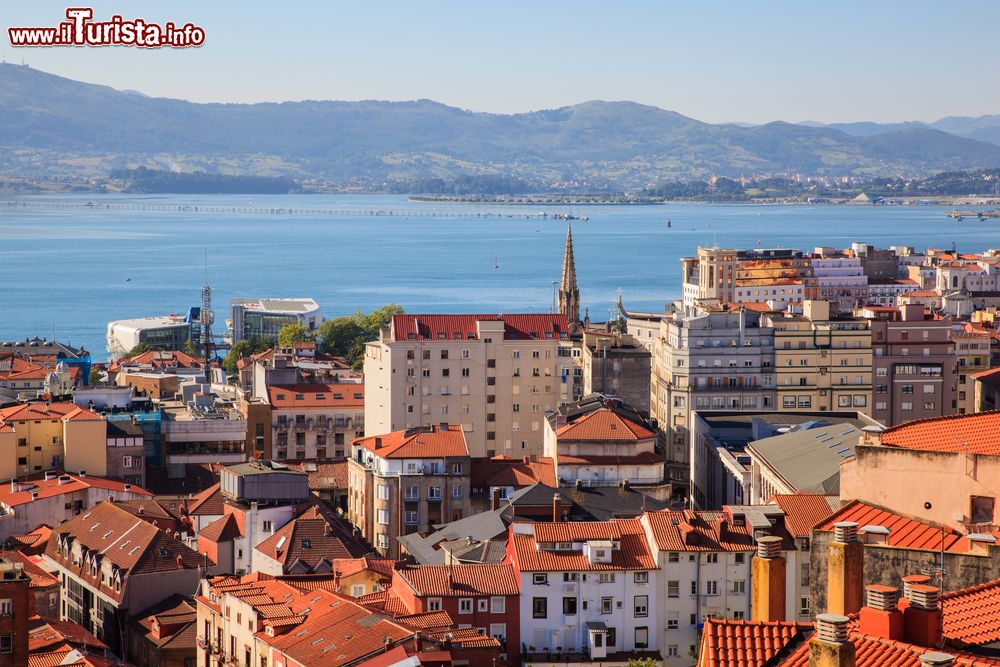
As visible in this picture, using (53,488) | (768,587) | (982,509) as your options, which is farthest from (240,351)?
(768,587)

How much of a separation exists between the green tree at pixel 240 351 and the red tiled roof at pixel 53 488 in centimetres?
3194

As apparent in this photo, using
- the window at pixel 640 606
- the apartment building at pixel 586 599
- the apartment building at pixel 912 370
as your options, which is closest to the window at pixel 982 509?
the apartment building at pixel 586 599

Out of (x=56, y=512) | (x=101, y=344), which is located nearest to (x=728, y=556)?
(x=56, y=512)

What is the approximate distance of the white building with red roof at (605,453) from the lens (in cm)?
3584

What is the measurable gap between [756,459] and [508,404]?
44.0 feet

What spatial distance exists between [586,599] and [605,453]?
10940mm

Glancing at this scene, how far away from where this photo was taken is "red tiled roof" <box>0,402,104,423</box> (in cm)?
3994

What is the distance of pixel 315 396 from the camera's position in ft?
163

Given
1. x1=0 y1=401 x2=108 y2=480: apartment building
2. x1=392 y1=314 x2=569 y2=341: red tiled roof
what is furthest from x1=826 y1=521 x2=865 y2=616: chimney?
x1=392 y1=314 x2=569 y2=341: red tiled roof

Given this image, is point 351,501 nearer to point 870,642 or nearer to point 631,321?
point 631,321

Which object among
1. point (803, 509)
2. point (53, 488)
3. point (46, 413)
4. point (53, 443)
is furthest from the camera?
point (46, 413)

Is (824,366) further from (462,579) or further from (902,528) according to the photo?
(902,528)

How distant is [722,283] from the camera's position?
90.1m

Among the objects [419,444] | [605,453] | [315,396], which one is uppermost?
[419,444]
